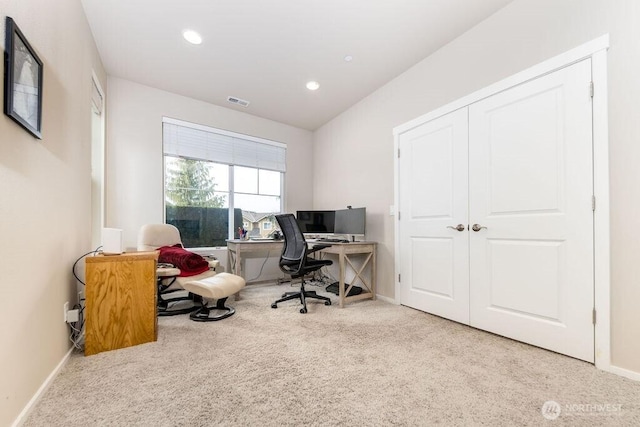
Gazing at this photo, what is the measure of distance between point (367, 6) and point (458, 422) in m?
2.90

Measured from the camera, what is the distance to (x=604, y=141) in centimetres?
171

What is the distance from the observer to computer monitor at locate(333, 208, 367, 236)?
347cm

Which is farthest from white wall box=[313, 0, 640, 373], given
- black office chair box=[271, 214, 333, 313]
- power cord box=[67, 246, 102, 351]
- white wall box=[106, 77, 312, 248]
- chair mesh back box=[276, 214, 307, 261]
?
power cord box=[67, 246, 102, 351]

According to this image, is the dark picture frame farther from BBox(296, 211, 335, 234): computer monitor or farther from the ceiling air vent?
BBox(296, 211, 335, 234): computer monitor

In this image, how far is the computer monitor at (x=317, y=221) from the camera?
3.96 meters

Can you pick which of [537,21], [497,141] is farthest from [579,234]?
[537,21]

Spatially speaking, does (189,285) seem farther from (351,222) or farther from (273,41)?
(273,41)

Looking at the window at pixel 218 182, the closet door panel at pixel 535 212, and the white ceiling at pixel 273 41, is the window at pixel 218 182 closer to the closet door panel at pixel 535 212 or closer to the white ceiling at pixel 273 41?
the white ceiling at pixel 273 41

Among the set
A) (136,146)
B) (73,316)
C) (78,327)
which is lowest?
(78,327)

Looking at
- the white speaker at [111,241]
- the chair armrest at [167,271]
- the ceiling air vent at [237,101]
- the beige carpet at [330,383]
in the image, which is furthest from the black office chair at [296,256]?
the ceiling air vent at [237,101]

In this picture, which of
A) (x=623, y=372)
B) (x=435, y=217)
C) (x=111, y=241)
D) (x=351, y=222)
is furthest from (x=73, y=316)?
(x=623, y=372)

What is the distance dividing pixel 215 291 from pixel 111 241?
909 millimetres

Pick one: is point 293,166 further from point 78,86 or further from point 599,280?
point 599,280

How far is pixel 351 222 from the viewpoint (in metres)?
3.61
